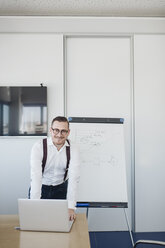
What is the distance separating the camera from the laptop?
1.50 m

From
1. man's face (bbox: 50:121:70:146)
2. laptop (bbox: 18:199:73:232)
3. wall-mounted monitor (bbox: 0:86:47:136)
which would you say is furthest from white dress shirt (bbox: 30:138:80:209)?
wall-mounted monitor (bbox: 0:86:47:136)

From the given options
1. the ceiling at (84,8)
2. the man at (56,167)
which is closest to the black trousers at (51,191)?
the man at (56,167)

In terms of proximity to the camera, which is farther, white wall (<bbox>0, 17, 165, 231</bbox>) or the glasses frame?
white wall (<bbox>0, 17, 165, 231</bbox>)

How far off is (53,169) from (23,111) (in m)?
1.10

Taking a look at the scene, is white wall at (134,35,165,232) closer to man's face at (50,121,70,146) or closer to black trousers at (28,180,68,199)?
black trousers at (28,180,68,199)

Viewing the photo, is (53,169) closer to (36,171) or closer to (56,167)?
Result: (56,167)

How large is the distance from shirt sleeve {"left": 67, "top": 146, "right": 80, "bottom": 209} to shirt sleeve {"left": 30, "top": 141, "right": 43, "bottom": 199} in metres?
0.27

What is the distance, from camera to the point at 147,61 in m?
3.29

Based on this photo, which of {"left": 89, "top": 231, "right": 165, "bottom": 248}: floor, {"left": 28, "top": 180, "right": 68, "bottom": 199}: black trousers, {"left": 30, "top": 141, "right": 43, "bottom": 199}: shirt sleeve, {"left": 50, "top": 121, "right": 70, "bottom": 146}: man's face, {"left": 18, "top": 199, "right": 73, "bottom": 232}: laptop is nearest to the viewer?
{"left": 18, "top": 199, "right": 73, "bottom": 232}: laptop

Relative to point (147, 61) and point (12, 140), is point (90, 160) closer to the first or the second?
point (12, 140)

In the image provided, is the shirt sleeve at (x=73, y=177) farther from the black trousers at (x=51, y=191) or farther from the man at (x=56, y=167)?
the black trousers at (x=51, y=191)

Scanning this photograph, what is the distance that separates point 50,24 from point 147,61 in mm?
1412

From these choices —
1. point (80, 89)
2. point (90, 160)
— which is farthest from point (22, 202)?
point (80, 89)

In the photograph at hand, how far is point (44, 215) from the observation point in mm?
1521
